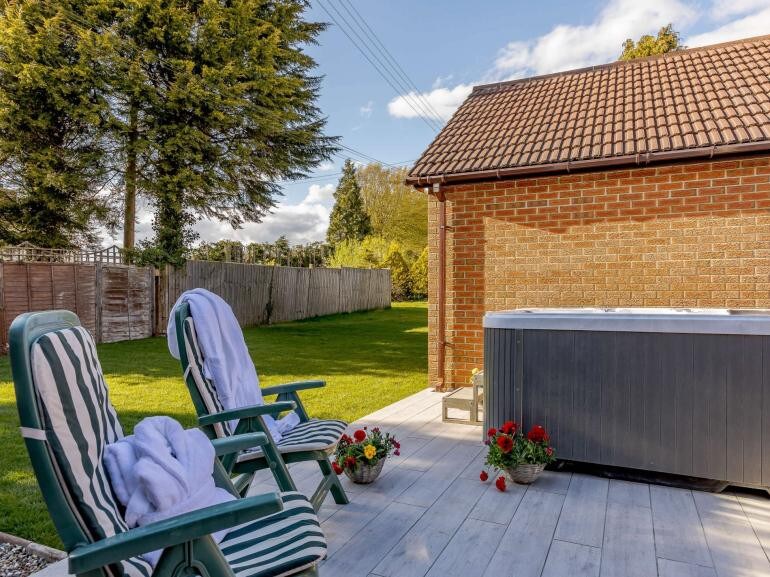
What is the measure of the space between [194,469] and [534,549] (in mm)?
1639

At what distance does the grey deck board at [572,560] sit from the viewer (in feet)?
7.23

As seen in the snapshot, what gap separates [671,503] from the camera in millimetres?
2918

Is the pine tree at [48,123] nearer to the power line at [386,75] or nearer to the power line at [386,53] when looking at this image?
the power line at [386,75]

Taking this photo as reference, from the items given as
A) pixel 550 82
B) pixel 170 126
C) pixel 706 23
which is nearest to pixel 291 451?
pixel 550 82

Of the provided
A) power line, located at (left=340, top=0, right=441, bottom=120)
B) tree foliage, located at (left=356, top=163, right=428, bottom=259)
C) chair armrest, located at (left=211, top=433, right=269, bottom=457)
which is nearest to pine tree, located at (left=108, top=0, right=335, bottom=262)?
power line, located at (left=340, top=0, right=441, bottom=120)

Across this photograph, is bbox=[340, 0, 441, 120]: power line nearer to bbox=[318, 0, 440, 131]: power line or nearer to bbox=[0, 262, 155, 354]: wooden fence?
bbox=[318, 0, 440, 131]: power line

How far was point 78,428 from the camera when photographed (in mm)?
1434

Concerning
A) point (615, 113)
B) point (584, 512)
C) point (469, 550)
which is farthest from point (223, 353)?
point (615, 113)

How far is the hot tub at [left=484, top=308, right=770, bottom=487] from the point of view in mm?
2955

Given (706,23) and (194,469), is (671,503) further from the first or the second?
(706,23)

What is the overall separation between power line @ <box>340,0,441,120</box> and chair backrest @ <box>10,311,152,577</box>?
45.8 feet

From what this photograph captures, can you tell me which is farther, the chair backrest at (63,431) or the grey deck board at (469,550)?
the grey deck board at (469,550)

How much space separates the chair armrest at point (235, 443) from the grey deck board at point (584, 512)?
1.60 m

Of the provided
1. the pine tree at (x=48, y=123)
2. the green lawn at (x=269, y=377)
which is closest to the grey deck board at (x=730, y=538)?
A: the green lawn at (x=269, y=377)
